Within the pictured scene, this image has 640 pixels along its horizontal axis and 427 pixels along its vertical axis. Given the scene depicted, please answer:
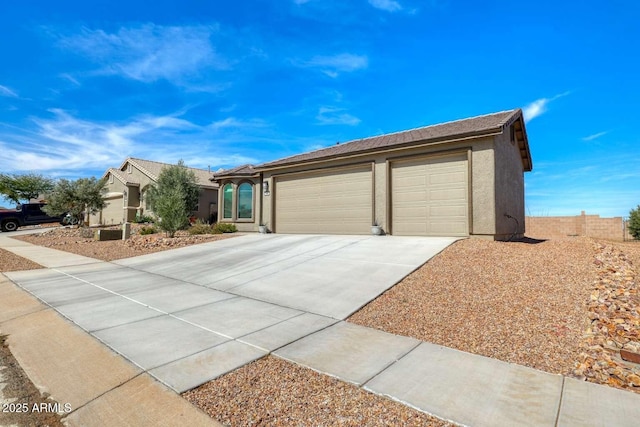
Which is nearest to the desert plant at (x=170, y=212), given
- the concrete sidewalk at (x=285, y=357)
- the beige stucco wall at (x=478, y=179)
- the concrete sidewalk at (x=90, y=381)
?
the concrete sidewalk at (x=285, y=357)

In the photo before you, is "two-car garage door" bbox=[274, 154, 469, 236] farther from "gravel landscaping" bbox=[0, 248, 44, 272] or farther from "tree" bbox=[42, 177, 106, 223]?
"tree" bbox=[42, 177, 106, 223]

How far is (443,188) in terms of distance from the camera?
37.7 ft

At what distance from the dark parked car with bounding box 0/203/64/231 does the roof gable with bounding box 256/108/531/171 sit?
21.6 meters

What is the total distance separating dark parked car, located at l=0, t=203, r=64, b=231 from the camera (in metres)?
24.2

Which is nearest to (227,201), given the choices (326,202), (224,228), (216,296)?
(224,228)

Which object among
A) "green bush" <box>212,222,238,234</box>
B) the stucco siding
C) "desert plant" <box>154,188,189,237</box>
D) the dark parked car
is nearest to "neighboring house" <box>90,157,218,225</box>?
the dark parked car

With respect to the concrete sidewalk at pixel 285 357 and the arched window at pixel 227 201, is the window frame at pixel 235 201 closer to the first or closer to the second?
the arched window at pixel 227 201

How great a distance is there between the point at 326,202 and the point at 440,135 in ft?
18.2

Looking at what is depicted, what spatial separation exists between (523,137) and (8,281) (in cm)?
1906

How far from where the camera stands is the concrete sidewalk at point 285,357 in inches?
107

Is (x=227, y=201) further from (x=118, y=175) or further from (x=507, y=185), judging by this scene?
(x=118, y=175)

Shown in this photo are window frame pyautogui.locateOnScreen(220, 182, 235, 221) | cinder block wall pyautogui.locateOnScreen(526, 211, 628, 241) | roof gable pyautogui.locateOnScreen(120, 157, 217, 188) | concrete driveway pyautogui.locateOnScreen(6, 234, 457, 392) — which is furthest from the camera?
roof gable pyautogui.locateOnScreen(120, 157, 217, 188)

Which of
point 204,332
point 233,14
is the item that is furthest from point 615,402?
point 233,14

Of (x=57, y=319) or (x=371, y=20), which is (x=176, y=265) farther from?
(x=371, y=20)
